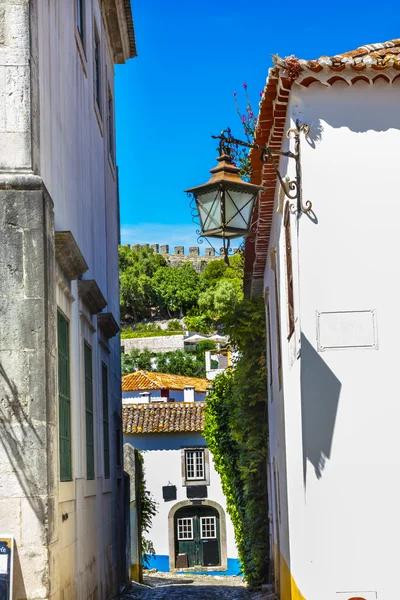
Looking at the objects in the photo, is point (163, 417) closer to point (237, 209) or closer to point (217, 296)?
point (237, 209)

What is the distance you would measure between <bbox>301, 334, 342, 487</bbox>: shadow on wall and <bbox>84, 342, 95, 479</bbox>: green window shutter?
4.14m

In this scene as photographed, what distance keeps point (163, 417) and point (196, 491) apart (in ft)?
11.5

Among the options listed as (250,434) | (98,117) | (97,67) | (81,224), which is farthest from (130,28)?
(81,224)

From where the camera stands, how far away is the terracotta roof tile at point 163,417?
1590 inches

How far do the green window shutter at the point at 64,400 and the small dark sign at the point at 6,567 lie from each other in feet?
5.12

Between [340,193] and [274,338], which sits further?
[274,338]

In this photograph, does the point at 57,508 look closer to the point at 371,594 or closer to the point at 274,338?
the point at 371,594

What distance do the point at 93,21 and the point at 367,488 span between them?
9.26m

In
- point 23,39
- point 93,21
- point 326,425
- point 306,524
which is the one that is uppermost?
point 93,21

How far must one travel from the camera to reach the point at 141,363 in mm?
79312

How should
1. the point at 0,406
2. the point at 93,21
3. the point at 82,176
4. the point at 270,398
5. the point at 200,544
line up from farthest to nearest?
the point at 200,544
the point at 270,398
the point at 93,21
the point at 82,176
the point at 0,406

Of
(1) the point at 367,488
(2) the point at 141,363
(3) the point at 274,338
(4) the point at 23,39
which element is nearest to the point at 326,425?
(1) the point at 367,488

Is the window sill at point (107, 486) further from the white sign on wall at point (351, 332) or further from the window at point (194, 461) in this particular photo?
the window at point (194, 461)

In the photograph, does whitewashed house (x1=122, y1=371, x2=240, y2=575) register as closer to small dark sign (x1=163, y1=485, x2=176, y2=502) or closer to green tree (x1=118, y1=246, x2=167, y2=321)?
small dark sign (x1=163, y1=485, x2=176, y2=502)
